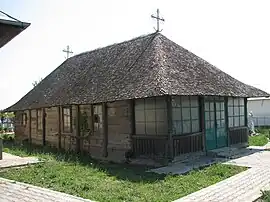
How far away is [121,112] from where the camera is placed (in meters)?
14.5

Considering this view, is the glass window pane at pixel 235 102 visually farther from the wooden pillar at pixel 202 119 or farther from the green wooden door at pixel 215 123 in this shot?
the wooden pillar at pixel 202 119

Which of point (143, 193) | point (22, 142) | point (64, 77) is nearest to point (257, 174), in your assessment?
point (143, 193)

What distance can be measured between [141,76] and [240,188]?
6454mm

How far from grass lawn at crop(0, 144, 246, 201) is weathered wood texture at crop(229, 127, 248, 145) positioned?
193 inches

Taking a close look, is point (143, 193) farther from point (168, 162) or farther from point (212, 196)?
point (168, 162)

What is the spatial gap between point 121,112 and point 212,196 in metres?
7.20

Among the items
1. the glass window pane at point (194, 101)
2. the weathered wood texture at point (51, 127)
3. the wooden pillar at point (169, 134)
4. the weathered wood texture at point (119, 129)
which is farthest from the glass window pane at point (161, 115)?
the weathered wood texture at point (51, 127)

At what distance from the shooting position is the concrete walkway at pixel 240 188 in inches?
306

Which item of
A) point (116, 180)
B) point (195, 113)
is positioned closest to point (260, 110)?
point (195, 113)

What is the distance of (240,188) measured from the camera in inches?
342

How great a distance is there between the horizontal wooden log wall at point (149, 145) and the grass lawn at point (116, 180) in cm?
91

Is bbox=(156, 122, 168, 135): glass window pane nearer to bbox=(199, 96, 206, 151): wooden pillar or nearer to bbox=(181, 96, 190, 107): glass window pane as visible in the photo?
bbox=(181, 96, 190, 107): glass window pane

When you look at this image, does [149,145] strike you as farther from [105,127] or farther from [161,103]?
[105,127]

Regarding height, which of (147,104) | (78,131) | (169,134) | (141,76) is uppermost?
(141,76)
